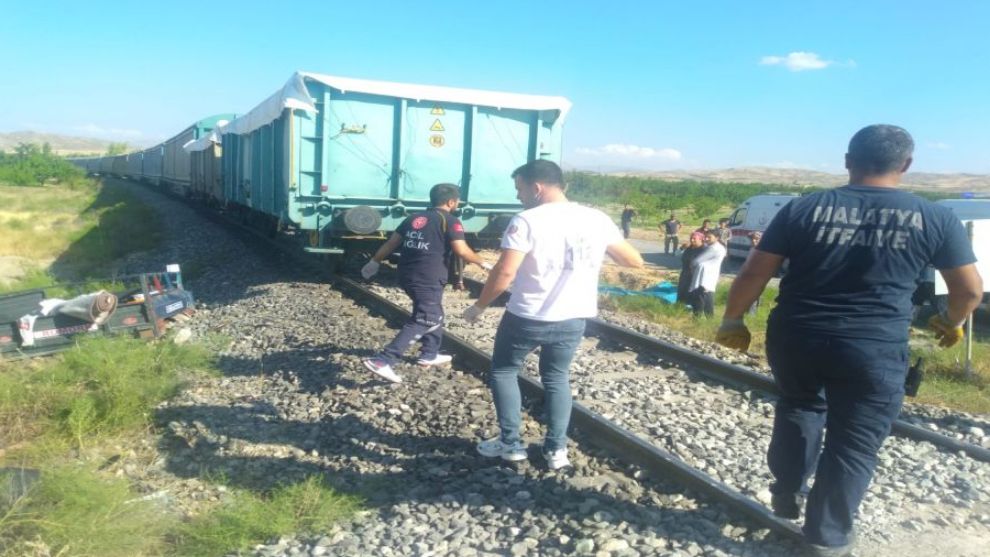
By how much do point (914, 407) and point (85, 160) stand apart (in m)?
76.8

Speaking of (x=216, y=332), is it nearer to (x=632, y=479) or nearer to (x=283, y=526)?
(x=283, y=526)

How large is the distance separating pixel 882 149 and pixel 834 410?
1.06 meters

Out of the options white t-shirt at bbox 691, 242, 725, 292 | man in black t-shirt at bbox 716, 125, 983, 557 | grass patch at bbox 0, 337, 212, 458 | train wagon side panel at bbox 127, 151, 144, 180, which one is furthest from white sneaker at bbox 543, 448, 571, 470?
train wagon side panel at bbox 127, 151, 144, 180

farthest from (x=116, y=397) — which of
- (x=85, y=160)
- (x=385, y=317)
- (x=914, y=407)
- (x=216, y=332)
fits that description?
(x=85, y=160)

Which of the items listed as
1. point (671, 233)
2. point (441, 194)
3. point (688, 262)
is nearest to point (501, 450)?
point (441, 194)

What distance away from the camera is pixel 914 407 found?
5707mm

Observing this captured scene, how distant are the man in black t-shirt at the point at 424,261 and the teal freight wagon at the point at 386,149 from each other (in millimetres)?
3607

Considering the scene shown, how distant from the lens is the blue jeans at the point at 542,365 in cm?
388

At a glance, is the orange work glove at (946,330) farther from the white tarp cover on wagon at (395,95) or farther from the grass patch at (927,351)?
the white tarp cover on wagon at (395,95)

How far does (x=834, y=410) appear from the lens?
3.06 metres

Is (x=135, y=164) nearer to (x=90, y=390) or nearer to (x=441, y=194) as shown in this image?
(x=90, y=390)

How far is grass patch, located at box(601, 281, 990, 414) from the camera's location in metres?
6.34

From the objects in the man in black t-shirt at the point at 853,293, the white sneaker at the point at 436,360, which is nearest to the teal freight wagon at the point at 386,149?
the white sneaker at the point at 436,360

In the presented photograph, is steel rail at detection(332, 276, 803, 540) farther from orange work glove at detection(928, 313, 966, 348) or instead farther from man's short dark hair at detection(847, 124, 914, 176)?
man's short dark hair at detection(847, 124, 914, 176)
